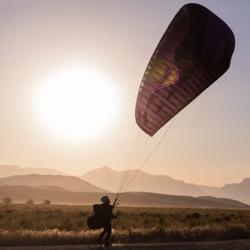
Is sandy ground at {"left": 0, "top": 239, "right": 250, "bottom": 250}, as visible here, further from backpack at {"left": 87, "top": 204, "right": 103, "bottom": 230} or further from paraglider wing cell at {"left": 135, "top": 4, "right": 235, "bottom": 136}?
paraglider wing cell at {"left": 135, "top": 4, "right": 235, "bottom": 136}

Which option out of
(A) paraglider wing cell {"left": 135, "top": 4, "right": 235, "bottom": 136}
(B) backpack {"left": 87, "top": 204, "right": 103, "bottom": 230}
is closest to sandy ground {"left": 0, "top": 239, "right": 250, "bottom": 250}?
(B) backpack {"left": 87, "top": 204, "right": 103, "bottom": 230}

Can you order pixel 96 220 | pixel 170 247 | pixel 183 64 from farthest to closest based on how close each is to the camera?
pixel 170 247 → pixel 96 220 → pixel 183 64

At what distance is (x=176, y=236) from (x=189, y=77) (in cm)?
784

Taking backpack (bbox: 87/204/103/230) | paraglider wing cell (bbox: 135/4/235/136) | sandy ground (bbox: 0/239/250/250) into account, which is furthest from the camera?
backpack (bbox: 87/204/103/230)

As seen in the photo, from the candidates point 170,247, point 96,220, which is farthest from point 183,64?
point 170,247

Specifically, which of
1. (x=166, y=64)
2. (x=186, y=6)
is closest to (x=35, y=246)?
(x=166, y=64)

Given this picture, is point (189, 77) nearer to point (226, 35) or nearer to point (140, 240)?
point (226, 35)

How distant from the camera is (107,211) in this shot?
19.7 meters

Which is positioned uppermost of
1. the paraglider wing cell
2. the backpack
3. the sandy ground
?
the paraglider wing cell

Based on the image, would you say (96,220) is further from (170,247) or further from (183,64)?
(183,64)

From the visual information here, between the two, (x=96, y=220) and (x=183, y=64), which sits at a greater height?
(x=183, y=64)

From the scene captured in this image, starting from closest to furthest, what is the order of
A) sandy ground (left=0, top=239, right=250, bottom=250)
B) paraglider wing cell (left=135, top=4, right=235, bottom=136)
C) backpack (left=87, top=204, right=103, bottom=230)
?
paraglider wing cell (left=135, top=4, right=235, bottom=136) → sandy ground (left=0, top=239, right=250, bottom=250) → backpack (left=87, top=204, right=103, bottom=230)

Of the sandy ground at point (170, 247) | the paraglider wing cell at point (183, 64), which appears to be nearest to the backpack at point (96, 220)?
the sandy ground at point (170, 247)

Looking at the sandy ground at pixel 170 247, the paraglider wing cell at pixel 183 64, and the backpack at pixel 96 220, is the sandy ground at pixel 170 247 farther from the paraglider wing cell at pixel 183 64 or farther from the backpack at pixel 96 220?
the paraglider wing cell at pixel 183 64
